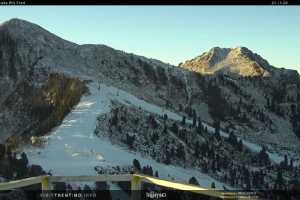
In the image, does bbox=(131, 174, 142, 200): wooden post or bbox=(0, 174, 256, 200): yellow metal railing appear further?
bbox=(131, 174, 142, 200): wooden post

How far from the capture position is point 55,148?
116000 millimetres

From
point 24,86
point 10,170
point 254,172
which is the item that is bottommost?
point 254,172

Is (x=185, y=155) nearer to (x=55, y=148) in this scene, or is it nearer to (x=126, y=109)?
(x=126, y=109)

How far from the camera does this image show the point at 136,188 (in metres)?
12.6

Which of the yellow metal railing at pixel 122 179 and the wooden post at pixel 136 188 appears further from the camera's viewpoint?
the wooden post at pixel 136 188

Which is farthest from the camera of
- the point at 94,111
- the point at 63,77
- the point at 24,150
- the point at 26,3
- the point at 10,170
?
the point at 63,77

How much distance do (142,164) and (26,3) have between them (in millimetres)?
110577

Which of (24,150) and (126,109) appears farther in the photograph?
(126,109)

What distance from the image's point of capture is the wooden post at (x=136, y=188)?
1251cm

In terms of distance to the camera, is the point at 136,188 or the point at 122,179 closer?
the point at 122,179

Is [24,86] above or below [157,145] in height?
above

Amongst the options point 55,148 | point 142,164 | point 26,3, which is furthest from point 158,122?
point 26,3

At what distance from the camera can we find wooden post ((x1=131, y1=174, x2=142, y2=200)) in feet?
41.0

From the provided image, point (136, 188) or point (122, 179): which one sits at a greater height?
point (122, 179)
